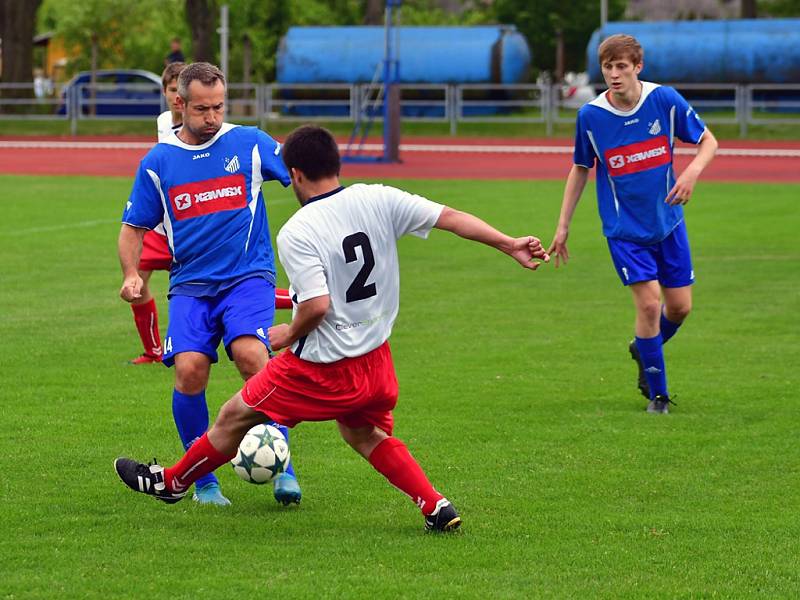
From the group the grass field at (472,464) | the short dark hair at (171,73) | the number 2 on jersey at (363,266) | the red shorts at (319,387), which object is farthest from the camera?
the short dark hair at (171,73)

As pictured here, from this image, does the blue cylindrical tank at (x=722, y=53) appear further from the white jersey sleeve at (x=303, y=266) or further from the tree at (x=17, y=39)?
the white jersey sleeve at (x=303, y=266)

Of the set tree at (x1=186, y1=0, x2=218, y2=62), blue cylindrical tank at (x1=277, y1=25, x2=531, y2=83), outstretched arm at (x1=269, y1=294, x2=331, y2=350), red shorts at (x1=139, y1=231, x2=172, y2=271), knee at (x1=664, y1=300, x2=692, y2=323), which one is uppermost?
tree at (x1=186, y1=0, x2=218, y2=62)

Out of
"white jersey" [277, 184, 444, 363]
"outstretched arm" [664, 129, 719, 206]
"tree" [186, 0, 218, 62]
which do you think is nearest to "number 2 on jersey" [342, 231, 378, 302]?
"white jersey" [277, 184, 444, 363]

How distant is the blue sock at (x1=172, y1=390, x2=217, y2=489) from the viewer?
6.67 m

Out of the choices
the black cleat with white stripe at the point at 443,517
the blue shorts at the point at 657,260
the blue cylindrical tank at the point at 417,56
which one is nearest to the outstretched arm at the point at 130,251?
the black cleat with white stripe at the point at 443,517

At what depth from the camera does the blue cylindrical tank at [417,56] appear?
1624 inches

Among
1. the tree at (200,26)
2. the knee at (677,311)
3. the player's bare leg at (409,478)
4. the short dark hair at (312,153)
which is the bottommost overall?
the player's bare leg at (409,478)

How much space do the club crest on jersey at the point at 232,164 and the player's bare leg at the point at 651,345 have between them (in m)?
2.99

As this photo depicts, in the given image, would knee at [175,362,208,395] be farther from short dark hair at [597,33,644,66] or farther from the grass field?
short dark hair at [597,33,644,66]

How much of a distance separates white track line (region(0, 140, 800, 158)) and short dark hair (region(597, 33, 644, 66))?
24120 mm

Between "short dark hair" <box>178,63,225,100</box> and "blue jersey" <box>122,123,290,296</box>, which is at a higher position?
"short dark hair" <box>178,63,225,100</box>

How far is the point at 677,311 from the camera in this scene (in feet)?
30.3

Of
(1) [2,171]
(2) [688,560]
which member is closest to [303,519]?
(2) [688,560]

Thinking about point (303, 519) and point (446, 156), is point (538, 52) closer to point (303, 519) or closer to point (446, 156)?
point (446, 156)
